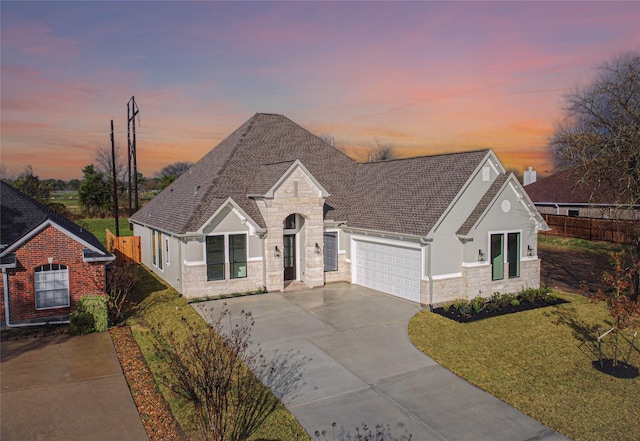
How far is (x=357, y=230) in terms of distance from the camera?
2047 centimetres

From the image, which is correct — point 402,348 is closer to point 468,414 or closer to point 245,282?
point 468,414

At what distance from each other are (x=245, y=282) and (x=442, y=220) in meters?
8.39

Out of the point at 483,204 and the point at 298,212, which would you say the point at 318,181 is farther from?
the point at 483,204

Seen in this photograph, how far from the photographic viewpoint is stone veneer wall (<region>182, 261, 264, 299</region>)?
18281 millimetres

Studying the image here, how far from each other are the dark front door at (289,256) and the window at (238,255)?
236 cm

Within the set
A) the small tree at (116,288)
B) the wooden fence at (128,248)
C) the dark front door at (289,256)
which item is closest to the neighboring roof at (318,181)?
the wooden fence at (128,248)

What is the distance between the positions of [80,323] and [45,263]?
245 centimetres

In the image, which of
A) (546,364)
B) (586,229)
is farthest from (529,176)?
(546,364)

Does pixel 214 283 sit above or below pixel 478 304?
above

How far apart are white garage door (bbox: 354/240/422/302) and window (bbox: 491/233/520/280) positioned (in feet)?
11.1

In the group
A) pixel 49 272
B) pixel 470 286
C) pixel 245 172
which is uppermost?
pixel 245 172

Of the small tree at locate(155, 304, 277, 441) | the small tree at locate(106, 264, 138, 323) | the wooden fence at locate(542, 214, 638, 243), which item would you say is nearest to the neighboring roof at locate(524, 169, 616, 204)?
the wooden fence at locate(542, 214, 638, 243)

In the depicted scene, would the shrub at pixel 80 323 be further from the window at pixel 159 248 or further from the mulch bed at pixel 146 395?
the window at pixel 159 248

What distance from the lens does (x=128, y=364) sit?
12164mm
